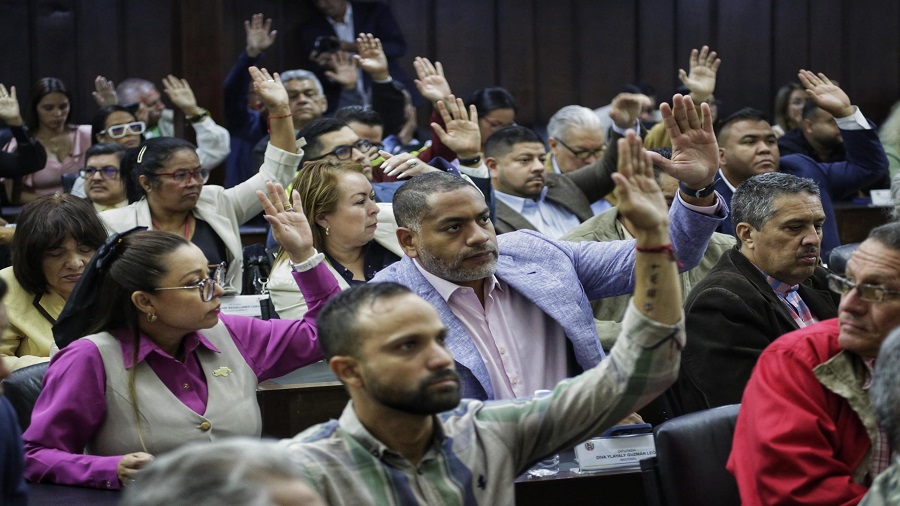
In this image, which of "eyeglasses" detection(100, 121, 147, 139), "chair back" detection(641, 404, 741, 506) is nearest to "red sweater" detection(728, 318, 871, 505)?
"chair back" detection(641, 404, 741, 506)

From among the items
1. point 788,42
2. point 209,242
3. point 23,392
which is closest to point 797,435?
point 23,392

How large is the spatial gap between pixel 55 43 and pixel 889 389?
18.6 ft

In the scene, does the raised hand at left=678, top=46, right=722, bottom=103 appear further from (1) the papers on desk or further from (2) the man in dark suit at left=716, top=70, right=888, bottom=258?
(1) the papers on desk

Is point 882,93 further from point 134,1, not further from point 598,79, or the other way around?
point 134,1

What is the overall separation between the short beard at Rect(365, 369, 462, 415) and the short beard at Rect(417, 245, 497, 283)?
0.87 metres

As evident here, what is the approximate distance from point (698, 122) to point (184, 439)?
1.23 meters

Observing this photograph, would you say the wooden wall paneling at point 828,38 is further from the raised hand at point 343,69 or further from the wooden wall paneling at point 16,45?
the wooden wall paneling at point 16,45

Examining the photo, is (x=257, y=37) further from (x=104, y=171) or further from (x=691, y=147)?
(x=691, y=147)

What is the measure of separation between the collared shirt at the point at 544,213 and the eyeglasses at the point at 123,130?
163 centimetres

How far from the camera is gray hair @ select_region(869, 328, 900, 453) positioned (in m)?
1.69

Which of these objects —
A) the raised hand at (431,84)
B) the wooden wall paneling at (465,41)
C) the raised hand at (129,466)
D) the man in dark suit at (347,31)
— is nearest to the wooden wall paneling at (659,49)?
the wooden wall paneling at (465,41)

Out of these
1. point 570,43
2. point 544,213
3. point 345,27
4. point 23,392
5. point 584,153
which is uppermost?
point 345,27

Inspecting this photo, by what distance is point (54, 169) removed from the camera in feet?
17.4

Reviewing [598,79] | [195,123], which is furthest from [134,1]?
[598,79]
